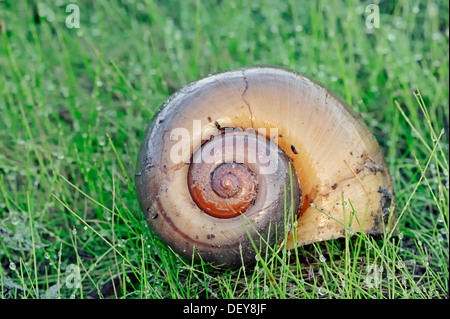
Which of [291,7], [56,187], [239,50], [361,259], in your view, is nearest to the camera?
[361,259]

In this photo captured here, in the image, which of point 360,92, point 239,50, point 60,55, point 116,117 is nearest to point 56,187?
point 116,117

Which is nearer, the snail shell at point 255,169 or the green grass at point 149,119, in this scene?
the snail shell at point 255,169

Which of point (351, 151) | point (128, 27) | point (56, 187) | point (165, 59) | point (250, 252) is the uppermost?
point (128, 27)

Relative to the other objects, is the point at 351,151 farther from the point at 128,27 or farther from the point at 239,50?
the point at 128,27

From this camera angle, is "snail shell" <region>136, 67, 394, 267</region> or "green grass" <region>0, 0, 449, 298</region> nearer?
"snail shell" <region>136, 67, 394, 267</region>
